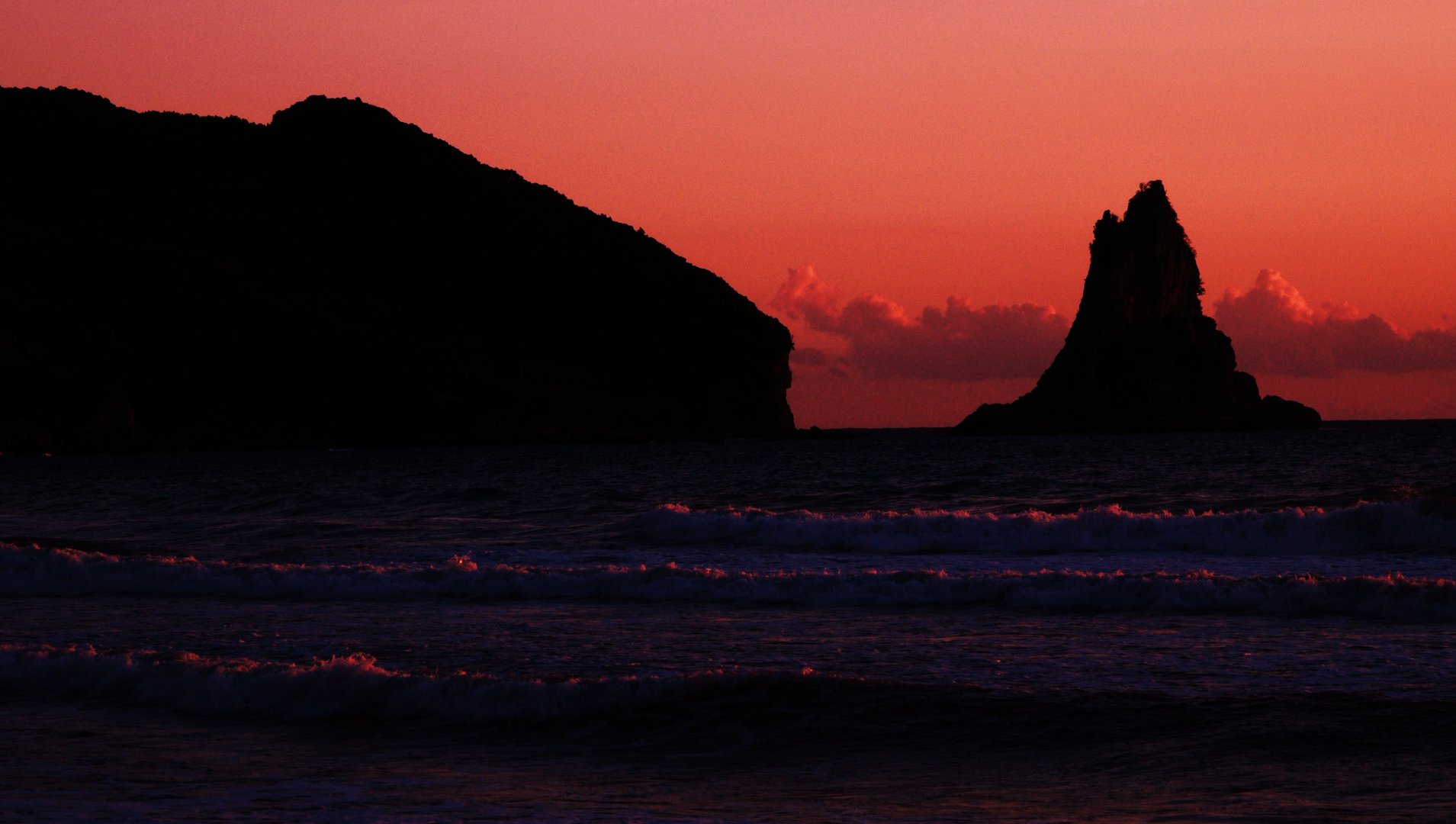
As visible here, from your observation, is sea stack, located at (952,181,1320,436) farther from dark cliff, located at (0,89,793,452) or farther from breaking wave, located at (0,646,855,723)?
breaking wave, located at (0,646,855,723)

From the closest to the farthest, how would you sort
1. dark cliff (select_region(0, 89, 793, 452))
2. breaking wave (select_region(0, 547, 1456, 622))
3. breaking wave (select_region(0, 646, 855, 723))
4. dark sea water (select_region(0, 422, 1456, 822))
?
1. dark sea water (select_region(0, 422, 1456, 822))
2. breaking wave (select_region(0, 646, 855, 723))
3. breaking wave (select_region(0, 547, 1456, 622))
4. dark cliff (select_region(0, 89, 793, 452))

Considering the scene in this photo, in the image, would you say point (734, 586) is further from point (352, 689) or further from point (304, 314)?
point (304, 314)

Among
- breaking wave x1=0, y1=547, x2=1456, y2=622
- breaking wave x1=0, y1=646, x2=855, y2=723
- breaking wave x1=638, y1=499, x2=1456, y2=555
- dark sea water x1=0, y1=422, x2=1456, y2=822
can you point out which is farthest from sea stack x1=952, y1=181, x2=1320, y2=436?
breaking wave x1=0, y1=646, x2=855, y2=723

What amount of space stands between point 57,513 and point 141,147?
171962mm

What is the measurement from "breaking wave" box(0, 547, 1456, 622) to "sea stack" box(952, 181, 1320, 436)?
153 metres

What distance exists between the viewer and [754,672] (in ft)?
38.1

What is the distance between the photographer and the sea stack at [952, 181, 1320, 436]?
165 m

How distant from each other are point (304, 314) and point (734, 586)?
15873 centimetres

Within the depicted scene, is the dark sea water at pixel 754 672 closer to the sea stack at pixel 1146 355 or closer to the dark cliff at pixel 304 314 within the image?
the dark cliff at pixel 304 314

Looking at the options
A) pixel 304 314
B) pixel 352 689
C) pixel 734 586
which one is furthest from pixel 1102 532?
pixel 304 314

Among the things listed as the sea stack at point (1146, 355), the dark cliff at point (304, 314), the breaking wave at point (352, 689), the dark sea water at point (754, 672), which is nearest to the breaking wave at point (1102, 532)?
the dark sea water at point (754, 672)

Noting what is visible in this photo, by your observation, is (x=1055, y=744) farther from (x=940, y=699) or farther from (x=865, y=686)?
(x=865, y=686)

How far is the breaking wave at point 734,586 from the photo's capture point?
1555cm

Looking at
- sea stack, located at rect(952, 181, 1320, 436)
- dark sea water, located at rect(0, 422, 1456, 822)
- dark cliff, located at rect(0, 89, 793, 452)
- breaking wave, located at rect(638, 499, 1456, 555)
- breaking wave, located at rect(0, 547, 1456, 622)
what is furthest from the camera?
sea stack, located at rect(952, 181, 1320, 436)
